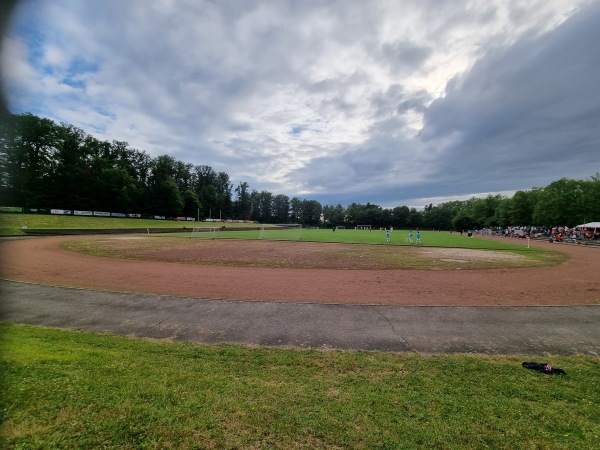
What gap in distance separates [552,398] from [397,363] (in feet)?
7.80

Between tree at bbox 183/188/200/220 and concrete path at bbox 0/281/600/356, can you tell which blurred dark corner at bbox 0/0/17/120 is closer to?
concrete path at bbox 0/281/600/356

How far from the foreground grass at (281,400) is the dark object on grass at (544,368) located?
228 millimetres

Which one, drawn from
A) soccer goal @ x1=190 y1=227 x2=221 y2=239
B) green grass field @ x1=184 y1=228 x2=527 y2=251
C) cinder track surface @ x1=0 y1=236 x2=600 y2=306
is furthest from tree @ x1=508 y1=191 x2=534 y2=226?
soccer goal @ x1=190 y1=227 x2=221 y2=239

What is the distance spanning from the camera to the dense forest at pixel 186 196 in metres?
43.4

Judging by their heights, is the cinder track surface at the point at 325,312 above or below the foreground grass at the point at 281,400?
below

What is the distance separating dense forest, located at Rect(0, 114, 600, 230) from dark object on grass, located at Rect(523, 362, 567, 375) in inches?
316

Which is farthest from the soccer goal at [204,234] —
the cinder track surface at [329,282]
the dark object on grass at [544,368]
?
the dark object on grass at [544,368]

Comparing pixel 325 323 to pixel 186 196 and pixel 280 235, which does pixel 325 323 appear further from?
pixel 186 196

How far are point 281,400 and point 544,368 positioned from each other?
5130 millimetres

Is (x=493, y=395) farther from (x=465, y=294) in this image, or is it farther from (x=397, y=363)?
(x=465, y=294)

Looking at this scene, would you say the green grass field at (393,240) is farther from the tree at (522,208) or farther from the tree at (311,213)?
the tree at (311,213)

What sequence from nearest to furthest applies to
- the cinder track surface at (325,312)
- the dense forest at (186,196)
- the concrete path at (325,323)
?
the concrete path at (325,323)
the cinder track surface at (325,312)
the dense forest at (186,196)

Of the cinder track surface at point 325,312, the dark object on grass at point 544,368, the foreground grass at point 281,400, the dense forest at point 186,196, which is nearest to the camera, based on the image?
the foreground grass at point 281,400

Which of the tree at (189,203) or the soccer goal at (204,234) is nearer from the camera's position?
the soccer goal at (204,234)
